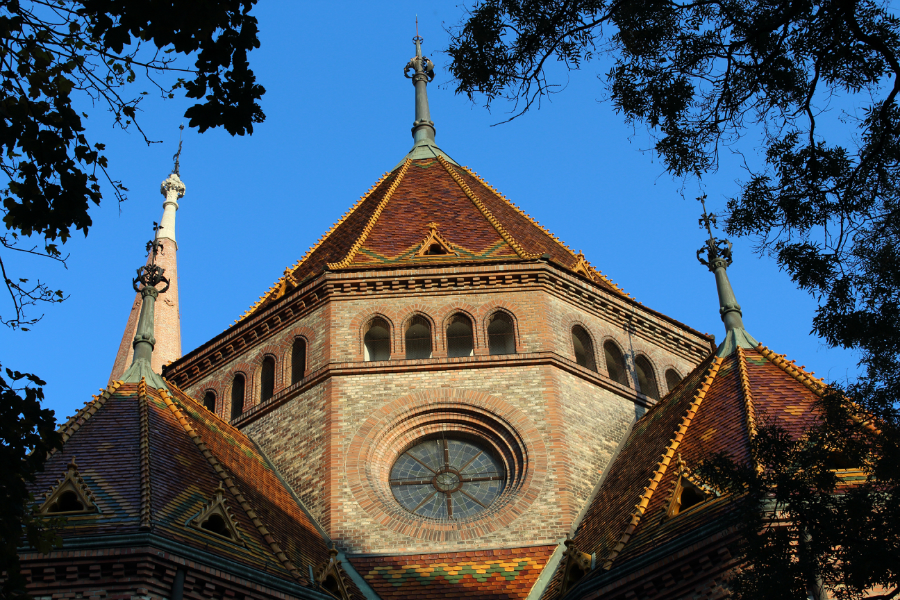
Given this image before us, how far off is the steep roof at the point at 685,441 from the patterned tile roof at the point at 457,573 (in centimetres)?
87

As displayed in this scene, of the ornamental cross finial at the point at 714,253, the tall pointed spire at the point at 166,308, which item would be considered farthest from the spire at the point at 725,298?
the tall pointed spire at the point at 166,308

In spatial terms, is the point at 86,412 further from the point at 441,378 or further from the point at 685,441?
the point at 685,441

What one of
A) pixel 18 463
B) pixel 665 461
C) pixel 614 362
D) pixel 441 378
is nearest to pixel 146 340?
pixel 441 378

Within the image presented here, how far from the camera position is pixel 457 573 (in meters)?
18.3

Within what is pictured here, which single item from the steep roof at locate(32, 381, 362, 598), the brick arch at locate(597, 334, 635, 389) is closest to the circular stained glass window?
the steep roof at locate(32, 381, 362, 598)

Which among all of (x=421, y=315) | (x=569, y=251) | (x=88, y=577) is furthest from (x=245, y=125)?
(x=569, y=251)

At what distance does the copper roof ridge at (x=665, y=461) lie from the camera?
16.1 m

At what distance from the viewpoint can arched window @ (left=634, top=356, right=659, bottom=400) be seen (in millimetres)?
23064

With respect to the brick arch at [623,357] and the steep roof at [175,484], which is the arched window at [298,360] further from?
the brick arch at [623,357]

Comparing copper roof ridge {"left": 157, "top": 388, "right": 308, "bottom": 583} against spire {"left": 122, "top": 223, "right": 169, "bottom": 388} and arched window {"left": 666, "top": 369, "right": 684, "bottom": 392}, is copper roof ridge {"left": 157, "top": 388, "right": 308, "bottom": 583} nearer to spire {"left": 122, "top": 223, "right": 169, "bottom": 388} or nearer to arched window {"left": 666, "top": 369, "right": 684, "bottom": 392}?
spire {"left": 122, "top": 223, "right": 169, "bottom": 388}

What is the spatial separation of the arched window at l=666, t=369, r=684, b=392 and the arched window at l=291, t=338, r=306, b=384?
7418mm

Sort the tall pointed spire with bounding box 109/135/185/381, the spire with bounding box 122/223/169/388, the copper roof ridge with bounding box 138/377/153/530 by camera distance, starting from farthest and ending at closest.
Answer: the tall pointed spire with bounding box 109/135/185/381 < the spire with bounding box 122/223/169/388 < the copper roof ridge with bounding box 138/377/153/530

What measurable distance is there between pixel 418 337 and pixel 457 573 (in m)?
5.74

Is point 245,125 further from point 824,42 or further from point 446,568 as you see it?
point 446,568
